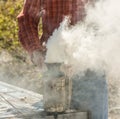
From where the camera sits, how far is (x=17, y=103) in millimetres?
3229

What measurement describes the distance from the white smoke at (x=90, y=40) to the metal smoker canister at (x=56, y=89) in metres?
0.07

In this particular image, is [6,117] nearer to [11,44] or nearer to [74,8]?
[74,8]

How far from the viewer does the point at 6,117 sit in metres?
2.75

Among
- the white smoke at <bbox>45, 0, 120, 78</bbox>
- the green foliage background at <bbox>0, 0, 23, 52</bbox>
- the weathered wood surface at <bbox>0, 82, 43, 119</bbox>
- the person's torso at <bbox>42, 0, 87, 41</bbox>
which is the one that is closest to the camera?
the white smoke at <bbox>45, 0, 120, 78</bbox>

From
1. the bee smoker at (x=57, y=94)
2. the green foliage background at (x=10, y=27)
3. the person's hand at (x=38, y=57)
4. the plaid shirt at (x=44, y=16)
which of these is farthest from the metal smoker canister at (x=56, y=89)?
the green foliage background at (x=10, y=27)

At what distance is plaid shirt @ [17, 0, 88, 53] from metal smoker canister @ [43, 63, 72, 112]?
0.23 meters

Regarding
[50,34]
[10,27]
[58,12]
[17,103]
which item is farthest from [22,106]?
[10,27]

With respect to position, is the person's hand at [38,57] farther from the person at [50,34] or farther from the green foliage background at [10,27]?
the green foliage background at [10,27]

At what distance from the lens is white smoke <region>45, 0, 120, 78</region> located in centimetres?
257

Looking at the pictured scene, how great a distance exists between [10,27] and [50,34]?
14.4ft

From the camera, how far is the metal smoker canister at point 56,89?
258 centimetres

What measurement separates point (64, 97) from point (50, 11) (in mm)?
622

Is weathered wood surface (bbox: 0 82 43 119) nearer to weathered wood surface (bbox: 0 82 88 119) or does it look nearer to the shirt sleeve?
weathered wood surface (bbox: 0 82 88 119)

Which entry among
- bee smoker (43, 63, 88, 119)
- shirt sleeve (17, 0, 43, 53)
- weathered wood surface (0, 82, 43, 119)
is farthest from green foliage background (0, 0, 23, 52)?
bee smoker (43, 63, 88, 119)
